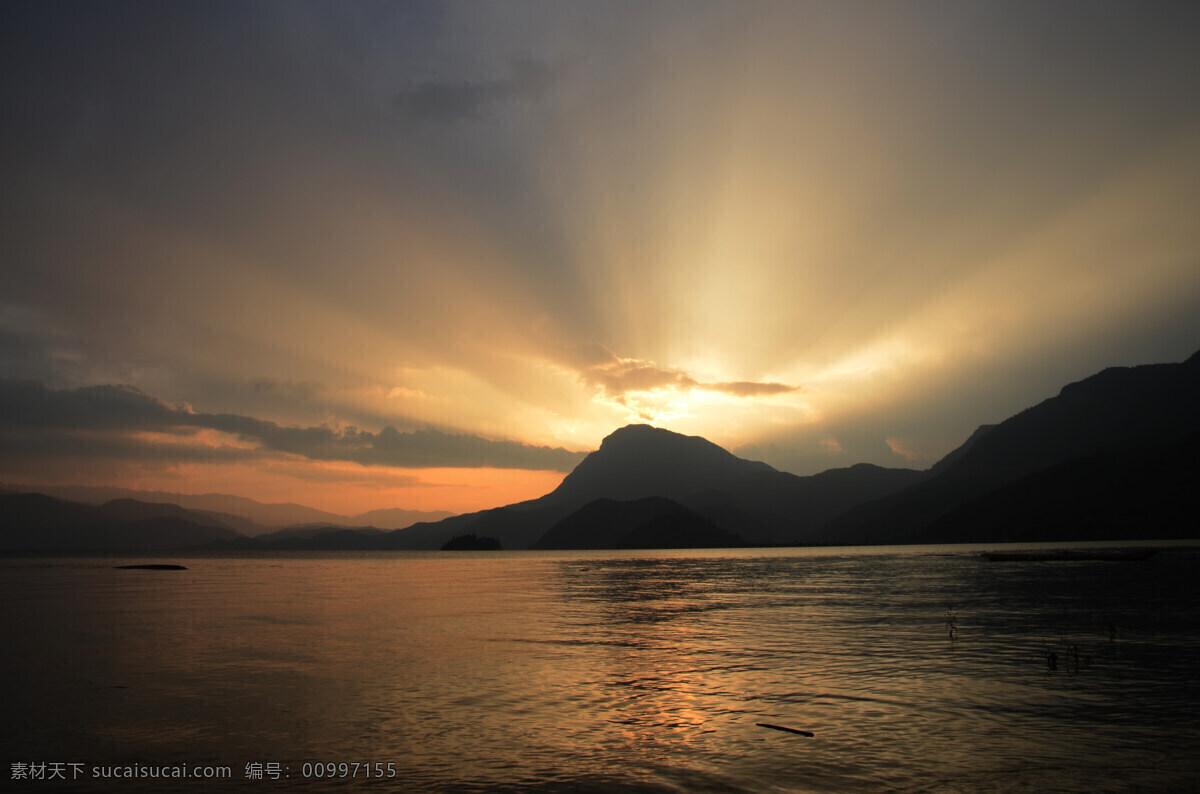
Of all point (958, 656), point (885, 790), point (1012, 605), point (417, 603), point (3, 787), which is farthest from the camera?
point (417, 603)

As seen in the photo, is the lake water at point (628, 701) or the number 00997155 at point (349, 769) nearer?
the lake water at point (628, 701)

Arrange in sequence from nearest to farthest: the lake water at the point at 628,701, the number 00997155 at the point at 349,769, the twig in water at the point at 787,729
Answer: the lake water at the point at 628,701 → the number 00997155 at the point at 349,769 → the twig in water at the point at 787,729

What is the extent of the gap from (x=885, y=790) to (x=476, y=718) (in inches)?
571

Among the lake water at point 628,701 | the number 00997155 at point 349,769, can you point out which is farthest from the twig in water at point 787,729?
the number 00997155 at point 349,769

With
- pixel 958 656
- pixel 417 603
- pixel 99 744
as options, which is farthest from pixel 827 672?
pixel 417 603

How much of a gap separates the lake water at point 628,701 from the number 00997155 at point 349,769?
12 cm

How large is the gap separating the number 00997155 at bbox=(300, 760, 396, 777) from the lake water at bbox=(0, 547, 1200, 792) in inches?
4.8

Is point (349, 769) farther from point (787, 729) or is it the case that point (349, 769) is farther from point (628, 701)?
point (787, 729)

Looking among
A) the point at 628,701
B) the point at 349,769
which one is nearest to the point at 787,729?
the point at 628,701

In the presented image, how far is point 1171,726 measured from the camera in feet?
74.5

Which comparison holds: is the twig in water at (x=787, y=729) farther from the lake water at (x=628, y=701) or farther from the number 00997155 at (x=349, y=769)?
the number 00997155 at (x=349, y=769)

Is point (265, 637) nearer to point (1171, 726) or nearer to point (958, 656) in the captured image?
point (958, 656)

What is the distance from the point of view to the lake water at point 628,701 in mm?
19188

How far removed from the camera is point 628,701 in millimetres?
28047
